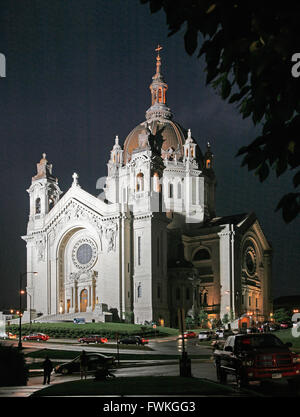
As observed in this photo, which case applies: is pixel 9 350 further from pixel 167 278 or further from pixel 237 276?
pixel 237 276

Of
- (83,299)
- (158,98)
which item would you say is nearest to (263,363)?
(83,299)

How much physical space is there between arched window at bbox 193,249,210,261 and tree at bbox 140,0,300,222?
279 feet

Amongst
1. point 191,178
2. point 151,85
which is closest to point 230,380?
point 191,178

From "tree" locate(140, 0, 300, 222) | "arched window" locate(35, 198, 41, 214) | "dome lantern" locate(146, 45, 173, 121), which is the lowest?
"tree" locate(140, 0, 300, 222)

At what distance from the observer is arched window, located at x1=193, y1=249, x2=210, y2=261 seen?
9100 cm

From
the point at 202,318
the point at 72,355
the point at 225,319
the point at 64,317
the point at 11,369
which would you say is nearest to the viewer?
the point at 11,369

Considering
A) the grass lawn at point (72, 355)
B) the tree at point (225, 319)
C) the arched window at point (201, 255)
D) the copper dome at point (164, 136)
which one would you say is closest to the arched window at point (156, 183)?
the arched window at point (201, 255)

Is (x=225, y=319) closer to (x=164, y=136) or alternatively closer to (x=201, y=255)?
(x=201, y=255)

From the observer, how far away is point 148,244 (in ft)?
251

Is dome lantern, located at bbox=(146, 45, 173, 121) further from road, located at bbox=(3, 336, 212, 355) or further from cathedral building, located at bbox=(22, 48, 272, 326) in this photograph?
road, located at bbox=(3, 336, 212, 355)

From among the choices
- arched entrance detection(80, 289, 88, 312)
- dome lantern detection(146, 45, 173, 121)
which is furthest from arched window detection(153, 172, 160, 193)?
dome lantern detection(146, 45, 173, 121)

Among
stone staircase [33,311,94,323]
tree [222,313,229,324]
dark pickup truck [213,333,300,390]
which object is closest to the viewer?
dark pickup truck [213,333,300,390]

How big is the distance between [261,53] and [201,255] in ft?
284
